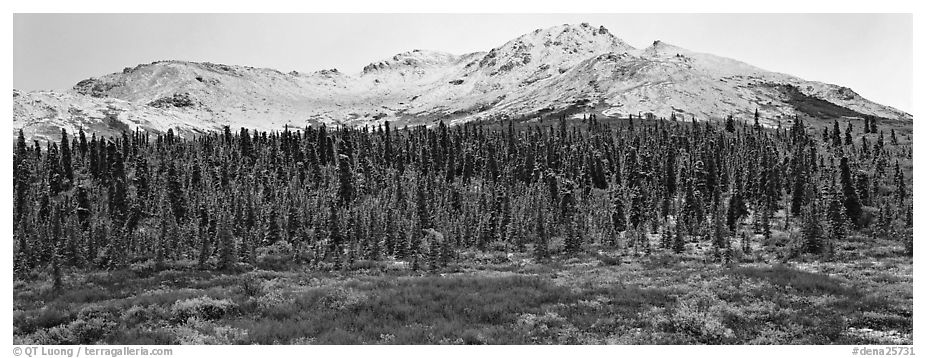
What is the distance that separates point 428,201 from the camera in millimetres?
94125

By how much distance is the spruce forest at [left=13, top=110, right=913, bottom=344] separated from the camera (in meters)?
26.3

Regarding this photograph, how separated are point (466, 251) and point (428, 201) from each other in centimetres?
2847

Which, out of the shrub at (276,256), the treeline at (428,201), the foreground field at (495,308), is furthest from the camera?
the treeline at (428,201)

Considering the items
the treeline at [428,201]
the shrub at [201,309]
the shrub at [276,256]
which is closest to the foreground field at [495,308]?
the shrub at [201,309]

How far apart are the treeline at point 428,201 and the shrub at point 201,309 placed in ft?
72.2

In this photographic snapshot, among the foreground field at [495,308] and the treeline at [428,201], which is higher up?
the treeline at [428,201]

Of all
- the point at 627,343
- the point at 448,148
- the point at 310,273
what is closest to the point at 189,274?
the point at 310,273

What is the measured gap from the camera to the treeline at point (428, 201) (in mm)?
59844

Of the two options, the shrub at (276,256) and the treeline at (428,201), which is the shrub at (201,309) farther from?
the shrub at (276,256)

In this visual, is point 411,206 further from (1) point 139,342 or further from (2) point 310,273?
(1) point 139,342

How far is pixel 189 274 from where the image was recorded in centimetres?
4650

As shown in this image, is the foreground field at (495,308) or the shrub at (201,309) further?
the shrub at (201,309)

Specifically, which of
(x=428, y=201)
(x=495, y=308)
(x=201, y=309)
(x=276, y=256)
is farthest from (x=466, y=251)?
(x=201, y=309)

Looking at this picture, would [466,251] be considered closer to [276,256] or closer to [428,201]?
[276,256]
